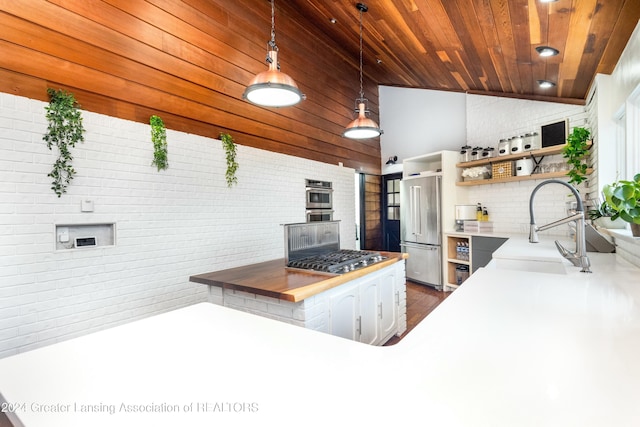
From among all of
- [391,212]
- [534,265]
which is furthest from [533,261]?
[391,212]

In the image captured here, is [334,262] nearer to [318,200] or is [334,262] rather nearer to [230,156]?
[230,156]

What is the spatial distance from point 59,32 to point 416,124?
17.8 feet

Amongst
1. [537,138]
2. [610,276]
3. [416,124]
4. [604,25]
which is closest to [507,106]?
[537,138]

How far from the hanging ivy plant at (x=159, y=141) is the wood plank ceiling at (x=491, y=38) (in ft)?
8.39

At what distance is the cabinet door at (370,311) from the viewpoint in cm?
266

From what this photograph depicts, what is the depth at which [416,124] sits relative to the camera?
20.4 ft

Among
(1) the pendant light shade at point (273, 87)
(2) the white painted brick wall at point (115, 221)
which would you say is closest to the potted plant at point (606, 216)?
(1) the pendant light shade at point (273, 87)

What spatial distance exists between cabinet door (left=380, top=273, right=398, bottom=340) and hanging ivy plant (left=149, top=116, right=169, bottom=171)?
7.81ft

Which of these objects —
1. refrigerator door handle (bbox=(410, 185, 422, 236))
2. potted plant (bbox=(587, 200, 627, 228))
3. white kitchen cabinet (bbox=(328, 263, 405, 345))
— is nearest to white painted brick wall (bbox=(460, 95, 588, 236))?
refrigerator door handle (bbox=(410, 185, 422, 236))

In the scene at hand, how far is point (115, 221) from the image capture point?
2.73 meters

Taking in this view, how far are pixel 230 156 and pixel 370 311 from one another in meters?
2.34

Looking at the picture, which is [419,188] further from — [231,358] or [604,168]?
[231,358]

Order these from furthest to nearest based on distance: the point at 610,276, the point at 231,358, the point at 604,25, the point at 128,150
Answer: the point at 128,150, the point at 604,25, the point at 610,276, the point at 231,358

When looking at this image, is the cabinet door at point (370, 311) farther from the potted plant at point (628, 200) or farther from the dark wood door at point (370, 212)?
the dark wood door at point (370, 212)
